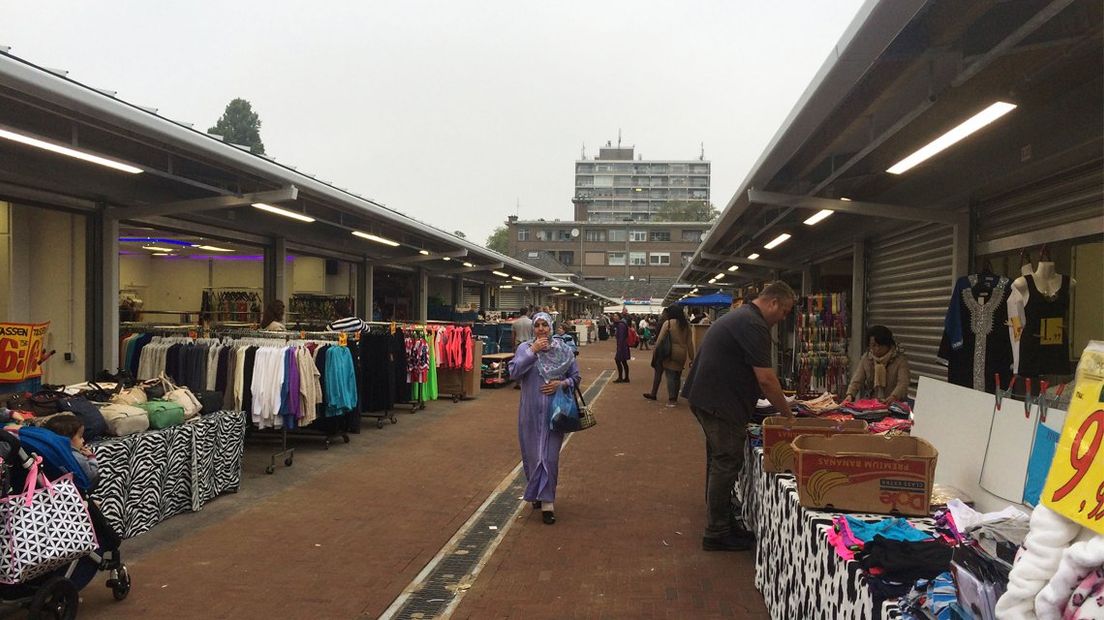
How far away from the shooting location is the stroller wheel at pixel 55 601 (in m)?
3.84

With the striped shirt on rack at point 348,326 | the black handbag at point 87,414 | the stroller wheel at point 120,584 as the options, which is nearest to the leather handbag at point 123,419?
the black handbag at point 87,414

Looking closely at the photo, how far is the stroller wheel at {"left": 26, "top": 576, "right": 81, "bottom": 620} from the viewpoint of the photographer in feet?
12.6

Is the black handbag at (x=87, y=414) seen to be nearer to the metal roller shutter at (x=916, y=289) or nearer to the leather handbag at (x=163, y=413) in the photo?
the leather handbag at (x=163, y=413)

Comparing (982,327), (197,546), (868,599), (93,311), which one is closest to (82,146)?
(93,311)

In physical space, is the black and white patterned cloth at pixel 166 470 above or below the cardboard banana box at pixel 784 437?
below

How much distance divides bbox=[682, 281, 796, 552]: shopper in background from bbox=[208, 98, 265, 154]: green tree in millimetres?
80450

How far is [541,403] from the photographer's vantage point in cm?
646

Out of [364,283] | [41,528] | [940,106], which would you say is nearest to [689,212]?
[364,283]

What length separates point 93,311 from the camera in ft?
30.2

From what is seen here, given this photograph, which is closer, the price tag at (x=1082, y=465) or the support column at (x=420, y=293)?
the price tag at (x=1082, y=465)

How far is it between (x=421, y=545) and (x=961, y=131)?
186 inches

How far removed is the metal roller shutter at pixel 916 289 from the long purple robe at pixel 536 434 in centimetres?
425

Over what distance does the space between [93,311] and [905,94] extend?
358 inches

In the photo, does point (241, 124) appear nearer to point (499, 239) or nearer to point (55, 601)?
point (499, 239)
